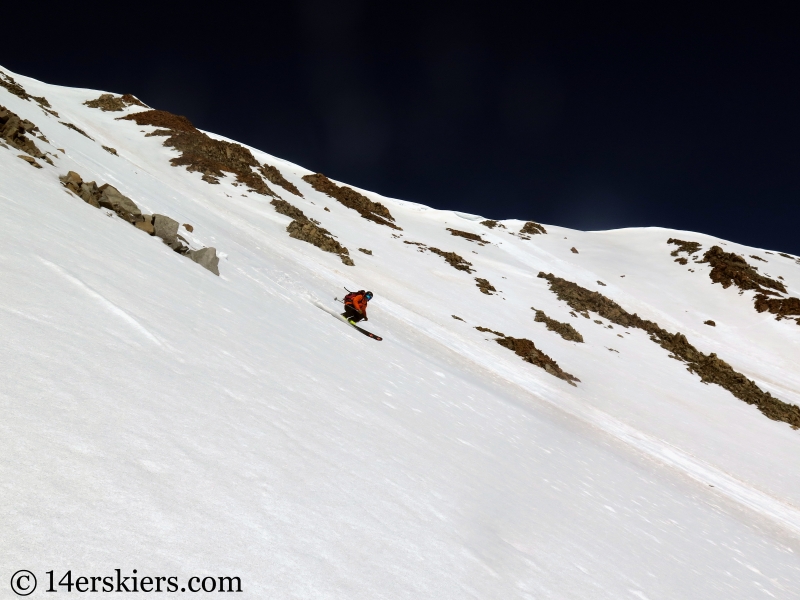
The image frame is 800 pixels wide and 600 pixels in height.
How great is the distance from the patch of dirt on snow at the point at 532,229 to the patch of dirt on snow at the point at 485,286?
29.0m

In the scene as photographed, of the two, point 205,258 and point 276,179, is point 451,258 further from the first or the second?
point 205,258

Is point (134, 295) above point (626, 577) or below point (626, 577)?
above

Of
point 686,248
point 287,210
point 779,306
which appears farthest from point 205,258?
point 686,248

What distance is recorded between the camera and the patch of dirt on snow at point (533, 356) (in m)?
19.7

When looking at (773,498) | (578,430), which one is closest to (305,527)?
(578,430)

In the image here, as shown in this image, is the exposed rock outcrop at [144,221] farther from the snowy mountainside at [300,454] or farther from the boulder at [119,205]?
the snowy mountainside at [300,454]

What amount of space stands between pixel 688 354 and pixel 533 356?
17730 millimetres

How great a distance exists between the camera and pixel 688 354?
30922 millimetres

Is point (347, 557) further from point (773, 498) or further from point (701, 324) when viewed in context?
point (701, 324)

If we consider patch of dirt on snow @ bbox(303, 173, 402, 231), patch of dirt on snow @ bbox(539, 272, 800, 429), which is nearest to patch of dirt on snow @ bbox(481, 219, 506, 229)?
patch of dirt on snow @ bbox(303, 173, 402, 231)

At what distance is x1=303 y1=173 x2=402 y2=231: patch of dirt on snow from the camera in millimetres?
44125

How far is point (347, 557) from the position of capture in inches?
97.0

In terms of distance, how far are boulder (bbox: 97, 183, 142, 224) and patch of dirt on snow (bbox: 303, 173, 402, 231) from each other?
33.8 metres

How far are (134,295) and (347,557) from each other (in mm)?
3945
